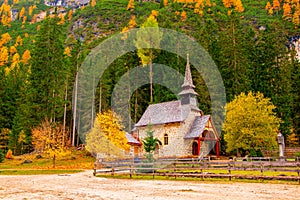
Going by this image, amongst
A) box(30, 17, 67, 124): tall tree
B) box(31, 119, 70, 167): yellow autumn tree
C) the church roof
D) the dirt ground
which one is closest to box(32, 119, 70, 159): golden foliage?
box(31, 119, 70, 167): yellow autumn tree

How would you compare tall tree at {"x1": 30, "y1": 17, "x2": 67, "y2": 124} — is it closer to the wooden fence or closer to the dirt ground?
the wooden fence

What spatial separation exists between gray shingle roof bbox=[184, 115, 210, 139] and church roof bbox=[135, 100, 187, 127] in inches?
76.8

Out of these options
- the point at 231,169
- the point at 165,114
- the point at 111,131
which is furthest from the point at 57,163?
the point at 231,169

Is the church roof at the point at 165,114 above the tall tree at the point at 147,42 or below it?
below

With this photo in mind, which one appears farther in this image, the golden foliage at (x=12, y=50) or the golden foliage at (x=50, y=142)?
the golden foliage at (x=12, y=50)

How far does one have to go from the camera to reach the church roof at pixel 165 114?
39.2m

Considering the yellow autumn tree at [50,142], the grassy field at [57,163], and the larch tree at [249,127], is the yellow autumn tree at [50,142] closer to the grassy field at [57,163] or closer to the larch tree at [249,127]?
the grassy field at [57,163]

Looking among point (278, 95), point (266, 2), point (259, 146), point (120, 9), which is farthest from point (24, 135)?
point (266, 2)

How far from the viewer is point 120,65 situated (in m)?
53.4

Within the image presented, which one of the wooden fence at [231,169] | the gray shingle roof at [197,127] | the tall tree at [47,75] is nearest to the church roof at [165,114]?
the gray shingle roof at [197,127]

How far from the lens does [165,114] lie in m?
41.0

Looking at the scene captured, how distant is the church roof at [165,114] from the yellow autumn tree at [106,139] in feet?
25.7

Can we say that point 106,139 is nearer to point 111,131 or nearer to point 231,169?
point 111,131

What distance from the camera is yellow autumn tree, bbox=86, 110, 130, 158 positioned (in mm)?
32844
